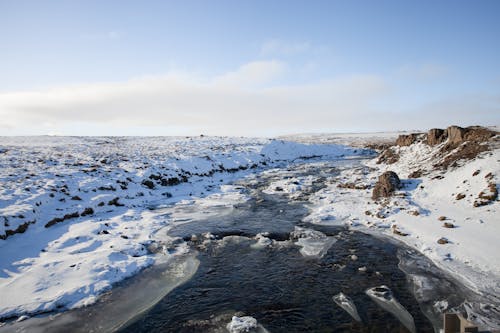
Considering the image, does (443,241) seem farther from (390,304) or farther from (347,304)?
(347,304)

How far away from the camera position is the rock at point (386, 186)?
746 inches

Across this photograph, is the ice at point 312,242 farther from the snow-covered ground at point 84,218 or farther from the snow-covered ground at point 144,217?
the snow-covered ground at point 84,218

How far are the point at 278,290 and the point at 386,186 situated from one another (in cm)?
1245

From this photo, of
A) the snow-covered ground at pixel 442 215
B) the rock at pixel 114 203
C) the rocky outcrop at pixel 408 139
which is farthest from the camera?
the rocky outcrop at pixel 408 139

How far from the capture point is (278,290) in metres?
Result: 9.66

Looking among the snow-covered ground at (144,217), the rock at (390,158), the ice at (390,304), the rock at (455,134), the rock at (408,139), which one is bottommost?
the ice at (390,304)

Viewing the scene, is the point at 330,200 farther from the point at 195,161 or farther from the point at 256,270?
the point at 195,161

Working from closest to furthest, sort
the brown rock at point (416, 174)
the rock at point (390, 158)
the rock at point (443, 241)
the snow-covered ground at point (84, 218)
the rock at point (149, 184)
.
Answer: the snow-covered ground at point (84, 218), the rock at point (443, 241), the brown rock at point (416, 174), the rock at point (149, 184), the rock at point (390, 158)

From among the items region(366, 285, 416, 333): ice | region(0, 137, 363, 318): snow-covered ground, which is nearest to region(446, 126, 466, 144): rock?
region(0, 137, 363, 318): snow-covered ground

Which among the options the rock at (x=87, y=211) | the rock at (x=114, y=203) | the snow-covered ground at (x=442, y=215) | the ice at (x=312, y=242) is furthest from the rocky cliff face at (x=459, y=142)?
the rock at (x=87, y=211)

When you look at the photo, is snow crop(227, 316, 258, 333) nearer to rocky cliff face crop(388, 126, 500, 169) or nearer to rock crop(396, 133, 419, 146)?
rocky cliff face crop(388, 126, 500, 169)

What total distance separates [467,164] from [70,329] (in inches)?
808

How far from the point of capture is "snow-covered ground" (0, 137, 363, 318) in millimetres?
10109

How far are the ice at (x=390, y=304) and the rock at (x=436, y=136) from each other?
2101 centimetres
